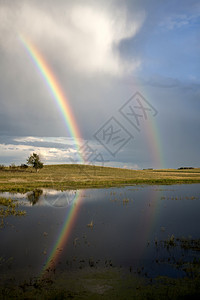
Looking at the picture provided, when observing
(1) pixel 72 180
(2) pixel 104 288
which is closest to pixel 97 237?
(2) pixel 104 288

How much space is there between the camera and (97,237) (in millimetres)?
16969

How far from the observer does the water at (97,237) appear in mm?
12188

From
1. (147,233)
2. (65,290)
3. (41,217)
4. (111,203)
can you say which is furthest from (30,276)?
(111,203)

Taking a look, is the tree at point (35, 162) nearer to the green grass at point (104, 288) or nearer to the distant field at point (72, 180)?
the distant field at point (72, 180)

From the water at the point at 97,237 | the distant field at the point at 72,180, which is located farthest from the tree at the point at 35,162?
the water at the point at 97,237

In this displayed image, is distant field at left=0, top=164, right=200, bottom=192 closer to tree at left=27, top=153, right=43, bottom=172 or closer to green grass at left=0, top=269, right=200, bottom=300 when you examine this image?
tree at left=27, top=153, right=43, bottom=172

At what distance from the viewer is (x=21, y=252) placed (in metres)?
13.9

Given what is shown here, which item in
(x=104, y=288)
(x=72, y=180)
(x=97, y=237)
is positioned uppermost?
(x=72, y=180)

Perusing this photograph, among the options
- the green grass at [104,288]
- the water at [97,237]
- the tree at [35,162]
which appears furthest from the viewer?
the tree at [35,162]

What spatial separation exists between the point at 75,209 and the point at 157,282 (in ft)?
58.2

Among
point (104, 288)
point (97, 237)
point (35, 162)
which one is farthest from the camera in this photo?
point (35, 162)

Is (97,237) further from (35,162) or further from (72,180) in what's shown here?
(35,162)

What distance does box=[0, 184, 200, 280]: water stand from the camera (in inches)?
480

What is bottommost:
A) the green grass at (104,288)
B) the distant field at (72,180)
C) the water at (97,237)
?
the green grass at (104,288)
